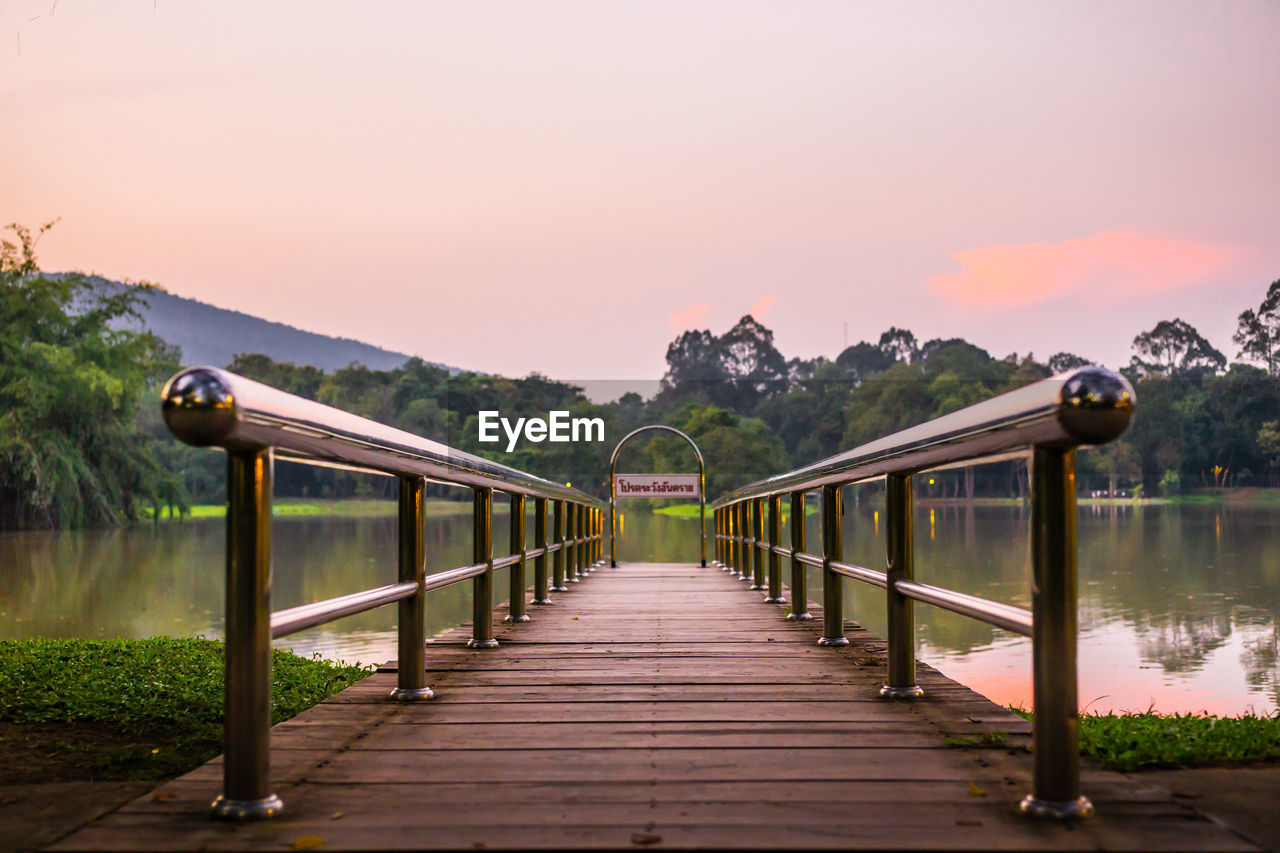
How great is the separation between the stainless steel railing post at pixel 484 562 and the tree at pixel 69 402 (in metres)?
26.9

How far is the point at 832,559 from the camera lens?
13.9 feet

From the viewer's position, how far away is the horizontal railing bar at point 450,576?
3389 millimetres

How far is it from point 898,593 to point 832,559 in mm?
1043

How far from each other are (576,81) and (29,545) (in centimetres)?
1986

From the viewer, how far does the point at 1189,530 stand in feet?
124

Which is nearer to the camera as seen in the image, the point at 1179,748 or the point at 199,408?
the point at 199,408

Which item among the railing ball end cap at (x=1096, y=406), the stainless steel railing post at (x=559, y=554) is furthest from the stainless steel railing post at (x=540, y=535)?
the railing ball end cap at (x=1096, y=406)

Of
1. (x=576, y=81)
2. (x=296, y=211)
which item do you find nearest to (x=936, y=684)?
(x=576, y=81)

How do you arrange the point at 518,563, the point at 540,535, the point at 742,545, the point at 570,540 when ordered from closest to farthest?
the point at 518,563
the point at 540,535
the point at 570,540
the point at 742,545

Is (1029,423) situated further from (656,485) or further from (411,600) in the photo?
(656,485)

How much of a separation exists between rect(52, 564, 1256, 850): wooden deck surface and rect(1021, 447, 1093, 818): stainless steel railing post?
72mm

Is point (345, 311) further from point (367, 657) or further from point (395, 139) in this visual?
point (367, 657)

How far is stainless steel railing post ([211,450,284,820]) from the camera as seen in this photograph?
2010mm

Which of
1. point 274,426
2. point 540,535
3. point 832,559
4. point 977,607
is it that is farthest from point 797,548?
point 274,426
